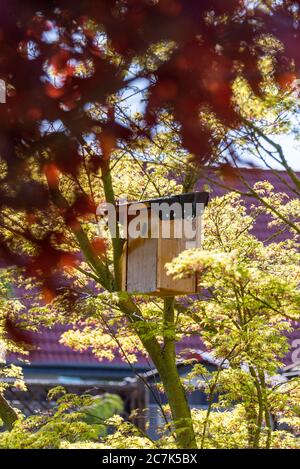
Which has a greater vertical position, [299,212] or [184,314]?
[299,212]

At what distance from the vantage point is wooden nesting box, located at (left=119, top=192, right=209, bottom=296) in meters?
5.15

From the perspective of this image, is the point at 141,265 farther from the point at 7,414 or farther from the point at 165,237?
the point at 7,414

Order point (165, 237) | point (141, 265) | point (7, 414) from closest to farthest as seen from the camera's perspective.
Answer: point (165, 237)
point (141, 265)
point (7, 414)

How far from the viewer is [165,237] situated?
17.1 feet

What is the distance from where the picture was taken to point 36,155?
8.38ft

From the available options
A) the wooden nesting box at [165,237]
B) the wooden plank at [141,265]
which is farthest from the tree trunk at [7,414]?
the wooden nesting box at [165,237]

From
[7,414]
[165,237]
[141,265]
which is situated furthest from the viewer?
[7,414]

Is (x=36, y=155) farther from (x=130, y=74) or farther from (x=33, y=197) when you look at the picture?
(x=130, y=74)

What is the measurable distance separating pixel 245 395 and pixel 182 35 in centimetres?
363

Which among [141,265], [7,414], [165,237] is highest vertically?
[165,237]

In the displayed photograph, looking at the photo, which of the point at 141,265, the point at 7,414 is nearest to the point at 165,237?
the point at 141,265

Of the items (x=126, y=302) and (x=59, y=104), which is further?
(x=126, y=302)
